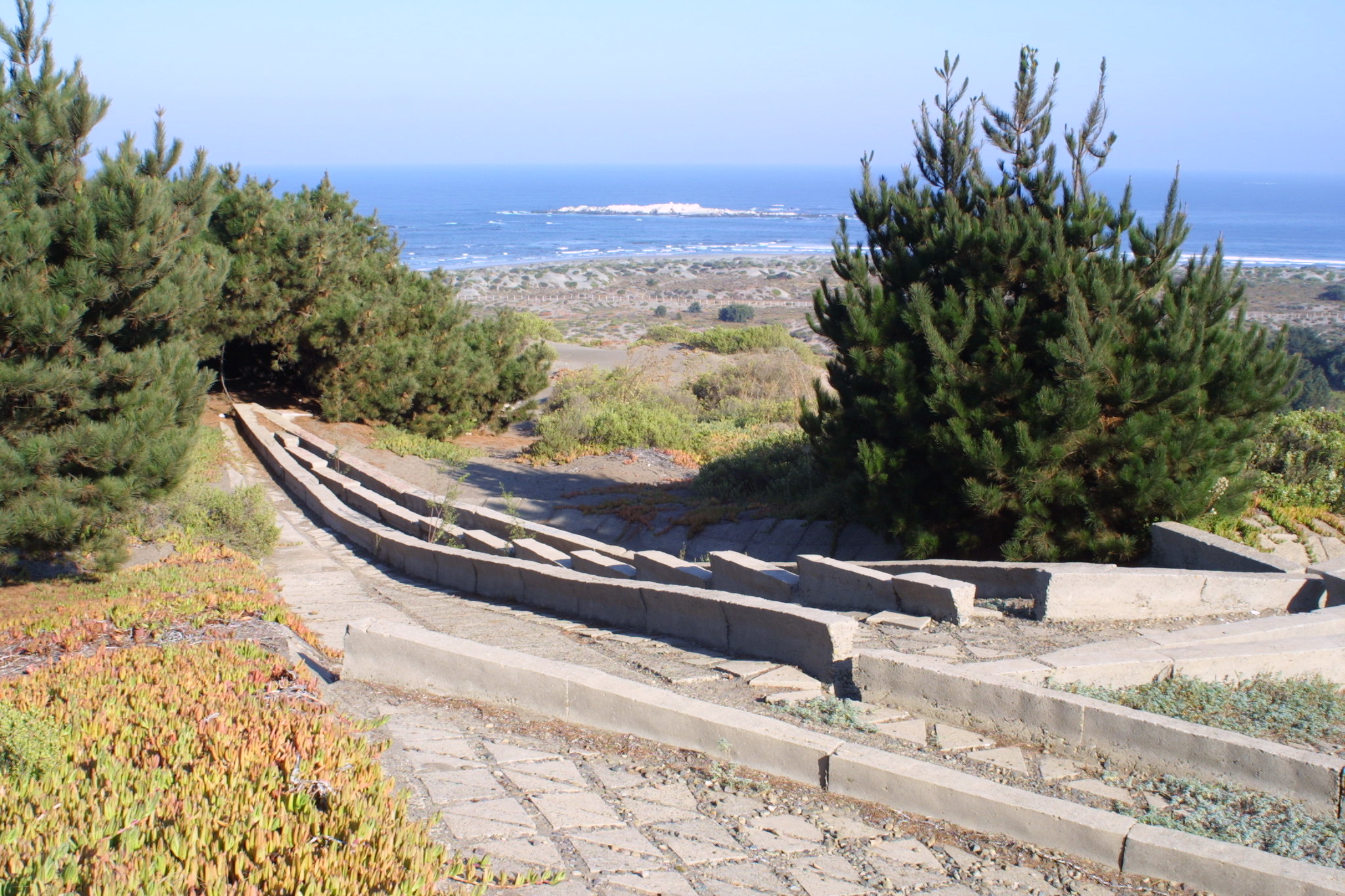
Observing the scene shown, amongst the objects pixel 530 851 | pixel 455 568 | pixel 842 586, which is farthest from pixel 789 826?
pixel 455 568

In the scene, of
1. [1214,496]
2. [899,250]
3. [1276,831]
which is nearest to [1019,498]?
[1214,496]

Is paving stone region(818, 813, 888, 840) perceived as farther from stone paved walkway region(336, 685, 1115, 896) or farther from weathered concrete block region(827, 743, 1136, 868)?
weathered concrete block region(827, 743, 1136, 868)

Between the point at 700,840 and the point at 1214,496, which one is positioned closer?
the point at 700,840

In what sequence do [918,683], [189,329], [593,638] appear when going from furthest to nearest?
[189,329] → [593,638] → [918,683]

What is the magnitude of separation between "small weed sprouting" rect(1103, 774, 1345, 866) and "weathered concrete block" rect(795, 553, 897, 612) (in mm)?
2596

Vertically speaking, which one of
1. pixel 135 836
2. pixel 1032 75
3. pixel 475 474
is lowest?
pixel 475 474

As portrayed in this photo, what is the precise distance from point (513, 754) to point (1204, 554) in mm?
5399

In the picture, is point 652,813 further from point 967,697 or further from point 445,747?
point 967,697

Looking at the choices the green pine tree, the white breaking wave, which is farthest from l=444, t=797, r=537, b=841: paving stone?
the white breaking wave

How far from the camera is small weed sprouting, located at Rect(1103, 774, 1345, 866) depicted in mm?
3678

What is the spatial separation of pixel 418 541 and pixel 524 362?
12.1 metres

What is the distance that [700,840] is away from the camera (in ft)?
Answer: 12.5

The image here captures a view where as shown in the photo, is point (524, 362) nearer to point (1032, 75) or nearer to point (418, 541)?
point (418, 541)

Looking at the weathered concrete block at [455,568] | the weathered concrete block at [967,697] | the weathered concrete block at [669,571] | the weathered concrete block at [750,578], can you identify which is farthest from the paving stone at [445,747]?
the weathered concrete block at [455,568]
